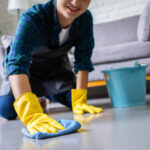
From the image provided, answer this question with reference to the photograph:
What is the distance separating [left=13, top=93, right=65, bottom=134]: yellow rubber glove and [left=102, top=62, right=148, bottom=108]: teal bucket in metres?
0.67

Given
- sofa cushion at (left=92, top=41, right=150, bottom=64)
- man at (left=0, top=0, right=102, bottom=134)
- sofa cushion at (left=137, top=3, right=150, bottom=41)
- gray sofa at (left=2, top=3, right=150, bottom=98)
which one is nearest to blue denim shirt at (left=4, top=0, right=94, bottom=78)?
man at (left=0, top=0, right=102, bottom=134)

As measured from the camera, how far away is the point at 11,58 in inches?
44.8

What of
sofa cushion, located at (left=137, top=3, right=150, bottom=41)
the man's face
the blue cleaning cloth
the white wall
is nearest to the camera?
the blue cleaning cloth

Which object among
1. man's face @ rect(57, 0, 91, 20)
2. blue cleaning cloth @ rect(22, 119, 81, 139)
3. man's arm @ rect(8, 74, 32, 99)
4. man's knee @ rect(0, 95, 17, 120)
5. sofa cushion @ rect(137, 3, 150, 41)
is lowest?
man's knee @ rect(0, 95, 17, 120)

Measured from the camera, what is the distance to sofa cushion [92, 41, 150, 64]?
2.33 metres

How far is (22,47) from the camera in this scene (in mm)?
1186

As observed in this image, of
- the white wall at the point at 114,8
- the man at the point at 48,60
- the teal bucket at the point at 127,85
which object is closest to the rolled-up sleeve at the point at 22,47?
the man at the point at 48,60

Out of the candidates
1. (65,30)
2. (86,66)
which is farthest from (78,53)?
(65,30)

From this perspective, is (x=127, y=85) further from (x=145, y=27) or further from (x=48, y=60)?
(x=145, y=27)

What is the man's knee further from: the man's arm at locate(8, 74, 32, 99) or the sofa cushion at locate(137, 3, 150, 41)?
the sofa cushion at locate(137, 3, 150, 41)

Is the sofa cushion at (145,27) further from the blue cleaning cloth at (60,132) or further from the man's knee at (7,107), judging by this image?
the blue cleaning cloth at (60,132)

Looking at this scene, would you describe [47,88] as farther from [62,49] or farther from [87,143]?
[87,143]

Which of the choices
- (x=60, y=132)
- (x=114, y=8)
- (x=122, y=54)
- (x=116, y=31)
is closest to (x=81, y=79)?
(x=60, y=132)

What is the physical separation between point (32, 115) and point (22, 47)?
1.10 feet
